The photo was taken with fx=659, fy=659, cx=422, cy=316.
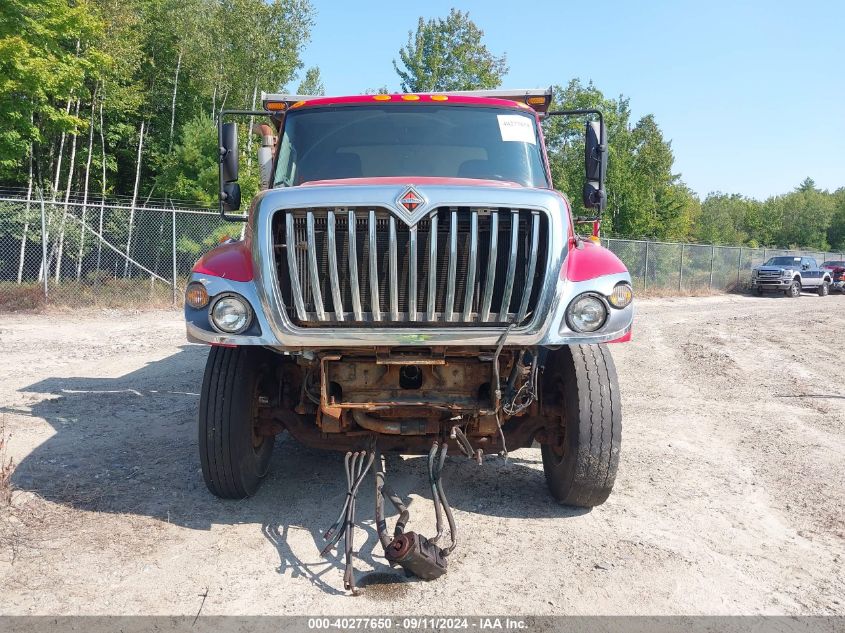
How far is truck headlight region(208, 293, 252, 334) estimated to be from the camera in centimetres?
348

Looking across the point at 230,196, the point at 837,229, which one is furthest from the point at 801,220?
the point at 230,196

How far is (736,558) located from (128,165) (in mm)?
29896

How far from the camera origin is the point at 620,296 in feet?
11.6

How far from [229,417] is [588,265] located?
2.26 m

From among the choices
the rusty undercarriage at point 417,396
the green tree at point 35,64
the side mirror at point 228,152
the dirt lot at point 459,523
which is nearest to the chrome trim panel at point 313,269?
the rusty undercarriage at point 417,396

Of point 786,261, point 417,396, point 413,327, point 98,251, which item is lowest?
point 417,396

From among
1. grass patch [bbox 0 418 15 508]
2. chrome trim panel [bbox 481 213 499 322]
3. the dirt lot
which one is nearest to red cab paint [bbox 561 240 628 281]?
chrome trim panel [bbox 481 213 499 322]

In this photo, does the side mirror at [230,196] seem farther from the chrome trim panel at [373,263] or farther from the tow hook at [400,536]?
the tow hook at [400,536]

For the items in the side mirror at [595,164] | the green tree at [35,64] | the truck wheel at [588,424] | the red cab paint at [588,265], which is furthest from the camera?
the green tree at [35,64]

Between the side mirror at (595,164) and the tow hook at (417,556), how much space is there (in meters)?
2.91

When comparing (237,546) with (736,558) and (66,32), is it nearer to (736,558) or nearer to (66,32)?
(736,558)

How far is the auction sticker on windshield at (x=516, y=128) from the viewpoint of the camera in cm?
478

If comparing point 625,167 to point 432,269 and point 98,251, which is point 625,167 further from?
point 432,269

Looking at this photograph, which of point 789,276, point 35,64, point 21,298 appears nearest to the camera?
point 21,298
